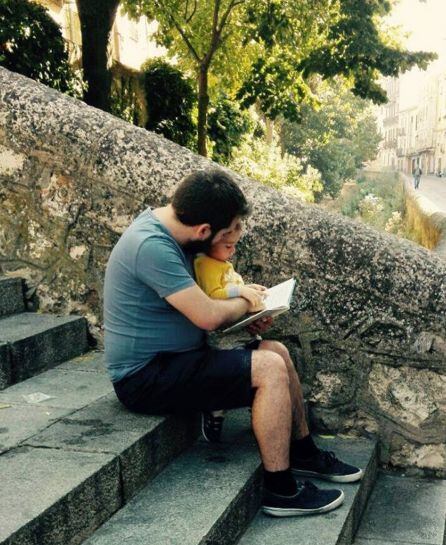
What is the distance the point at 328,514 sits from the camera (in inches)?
124

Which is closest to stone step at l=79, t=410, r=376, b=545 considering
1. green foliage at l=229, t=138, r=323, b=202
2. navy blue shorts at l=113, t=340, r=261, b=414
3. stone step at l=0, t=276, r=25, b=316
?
navy blue shorts at l=113, t=340, r=261, b=414

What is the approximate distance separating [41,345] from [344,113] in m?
42.3

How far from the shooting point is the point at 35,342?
Result: 3.68m

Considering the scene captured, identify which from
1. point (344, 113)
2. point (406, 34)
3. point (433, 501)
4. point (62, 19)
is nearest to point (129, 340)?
point (433, 501)

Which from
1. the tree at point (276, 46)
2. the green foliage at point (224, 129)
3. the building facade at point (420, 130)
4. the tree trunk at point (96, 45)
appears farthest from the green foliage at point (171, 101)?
the building facade at point (420, 130)

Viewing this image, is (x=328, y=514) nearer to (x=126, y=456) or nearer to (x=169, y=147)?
(x=126, y=456)

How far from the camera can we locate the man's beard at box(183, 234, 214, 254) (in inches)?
127

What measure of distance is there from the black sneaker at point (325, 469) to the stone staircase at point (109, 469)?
0.06m

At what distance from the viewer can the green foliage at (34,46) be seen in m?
9.22

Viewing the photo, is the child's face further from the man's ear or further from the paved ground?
the paved ground

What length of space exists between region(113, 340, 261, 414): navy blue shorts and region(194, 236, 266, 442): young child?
25cm

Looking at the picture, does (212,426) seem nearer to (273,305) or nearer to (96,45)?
(273,305)

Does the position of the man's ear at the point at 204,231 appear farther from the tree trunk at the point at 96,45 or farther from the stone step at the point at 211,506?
the tree trunk at the point at 96,45

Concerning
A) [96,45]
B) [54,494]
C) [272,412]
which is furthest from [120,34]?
[54,494]
